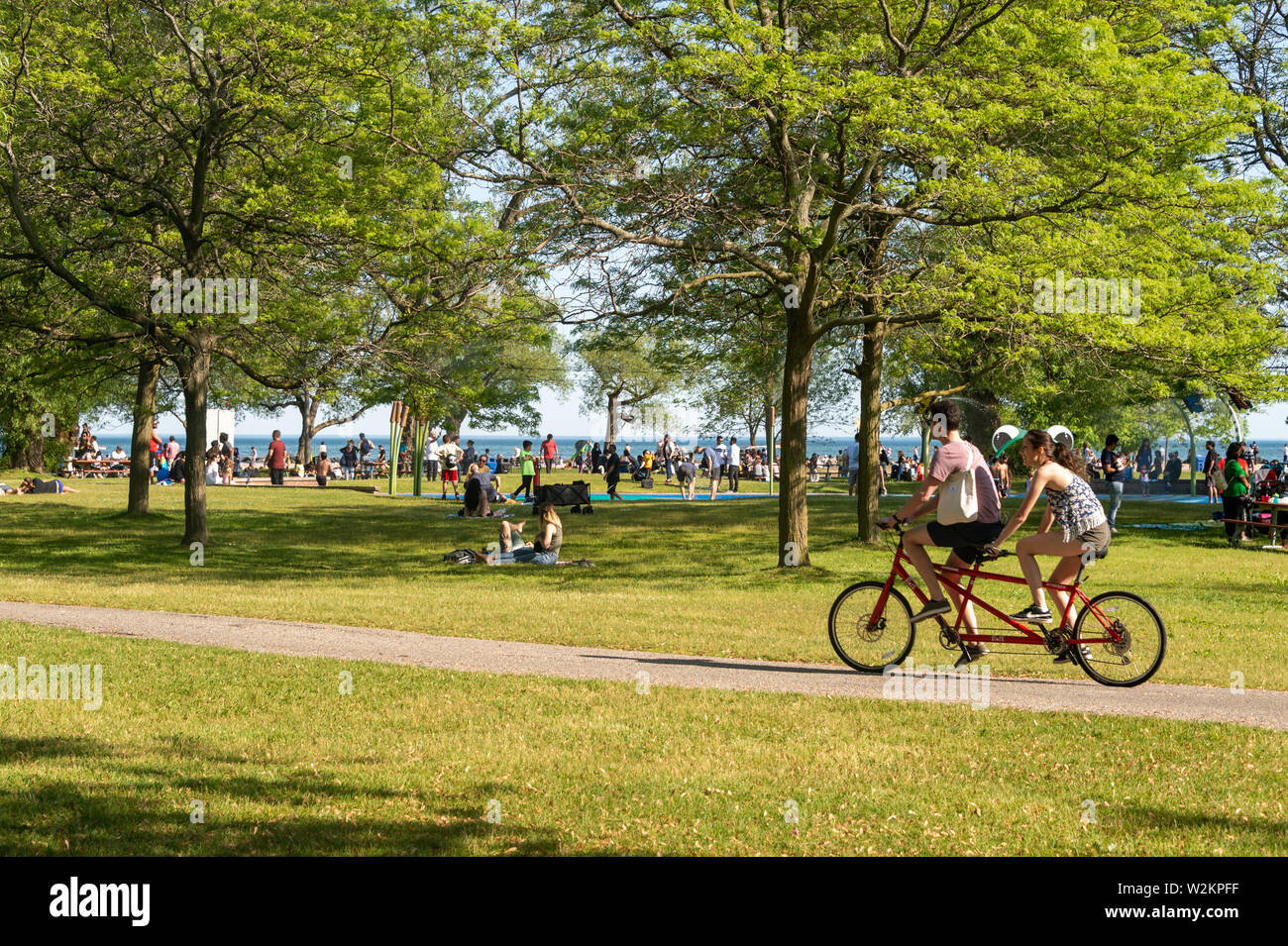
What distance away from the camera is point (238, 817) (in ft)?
19.3

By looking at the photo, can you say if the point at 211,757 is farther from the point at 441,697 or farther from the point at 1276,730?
the point at 1276,730

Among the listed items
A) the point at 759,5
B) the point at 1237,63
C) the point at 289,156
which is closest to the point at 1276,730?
the point at 759,5

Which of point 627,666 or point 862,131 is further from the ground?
point 862,131

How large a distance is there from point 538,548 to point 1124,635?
12.2 m

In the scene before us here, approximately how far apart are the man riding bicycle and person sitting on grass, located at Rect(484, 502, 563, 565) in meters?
10.8

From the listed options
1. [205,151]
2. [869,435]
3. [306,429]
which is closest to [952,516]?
[869,435]

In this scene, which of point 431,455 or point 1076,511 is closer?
point 1076,511

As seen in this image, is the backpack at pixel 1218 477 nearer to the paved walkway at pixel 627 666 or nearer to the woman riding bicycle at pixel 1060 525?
the woman riding bicycle at pixel 1060 525

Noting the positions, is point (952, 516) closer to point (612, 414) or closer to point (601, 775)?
point (601, 775)

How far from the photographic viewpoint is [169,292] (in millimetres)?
21062

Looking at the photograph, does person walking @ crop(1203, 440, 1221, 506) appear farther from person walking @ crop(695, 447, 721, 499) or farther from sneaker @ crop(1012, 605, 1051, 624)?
sneaker @ crop(1012, 605, 1051, 624)

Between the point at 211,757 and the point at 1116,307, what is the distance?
15.0m

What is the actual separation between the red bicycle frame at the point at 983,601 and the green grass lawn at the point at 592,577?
2.59ft

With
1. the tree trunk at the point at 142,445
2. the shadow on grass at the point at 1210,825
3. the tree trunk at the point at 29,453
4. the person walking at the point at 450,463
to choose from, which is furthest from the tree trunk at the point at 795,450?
the tree trunk at the point at 29,453
